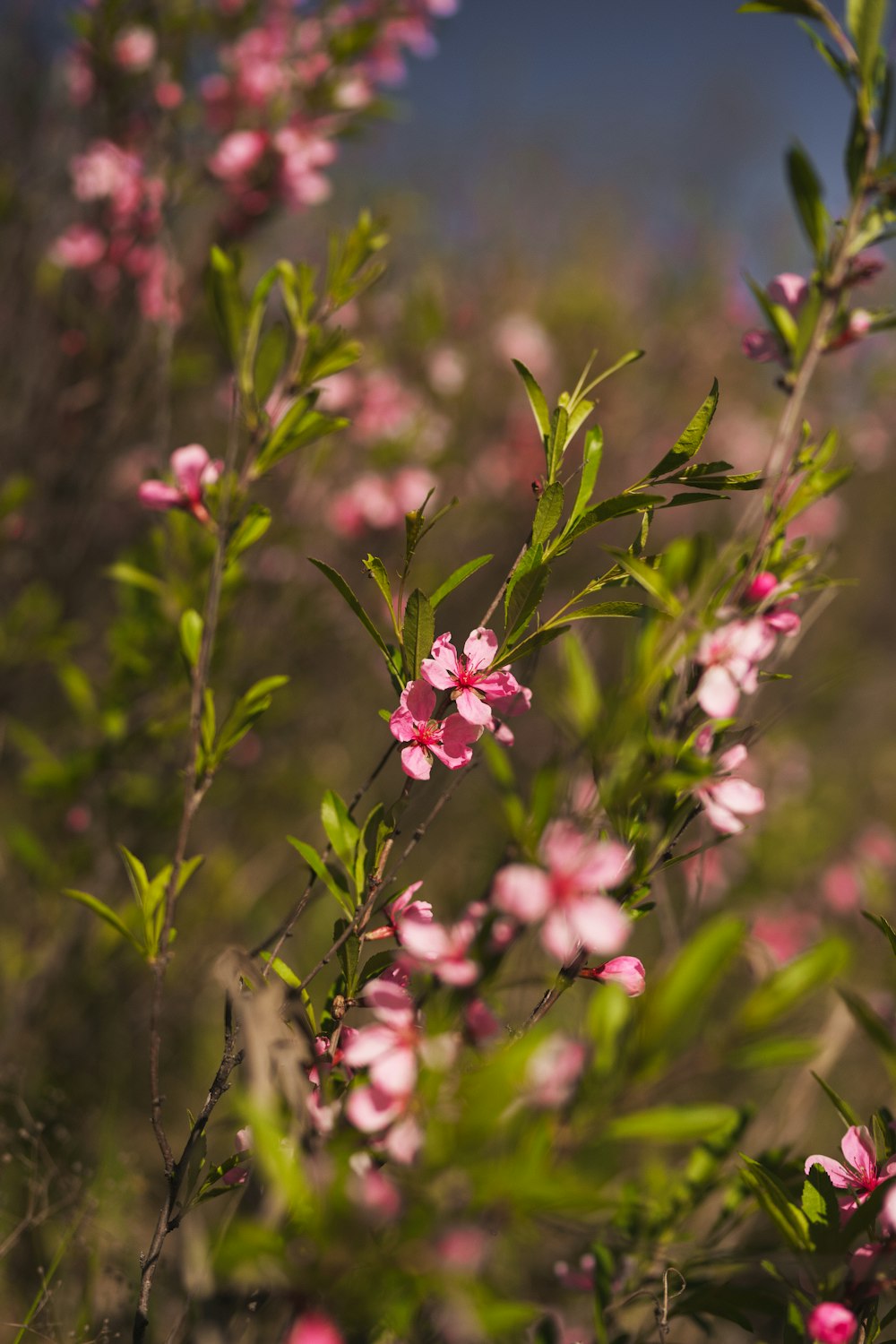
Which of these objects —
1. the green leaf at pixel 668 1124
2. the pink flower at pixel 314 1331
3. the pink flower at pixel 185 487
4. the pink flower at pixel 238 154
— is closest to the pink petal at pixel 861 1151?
the green leaf at pixel 668 1124

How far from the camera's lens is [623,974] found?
580 mm

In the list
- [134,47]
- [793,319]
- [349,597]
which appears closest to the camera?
[349,597]

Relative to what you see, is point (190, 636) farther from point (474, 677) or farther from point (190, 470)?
point (474, 677)

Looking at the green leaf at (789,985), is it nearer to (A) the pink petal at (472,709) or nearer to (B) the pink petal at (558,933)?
(B) the pink petal at (558,933)

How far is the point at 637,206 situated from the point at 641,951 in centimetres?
700

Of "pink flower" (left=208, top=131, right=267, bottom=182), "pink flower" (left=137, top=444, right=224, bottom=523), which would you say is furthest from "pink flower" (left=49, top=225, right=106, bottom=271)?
"pink flower" (left=137, top=444, right=224, bottom=523)

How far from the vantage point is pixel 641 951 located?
110 inches

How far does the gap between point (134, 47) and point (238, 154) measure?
0.31 m

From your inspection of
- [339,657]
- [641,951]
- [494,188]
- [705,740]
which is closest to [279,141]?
[339,657]

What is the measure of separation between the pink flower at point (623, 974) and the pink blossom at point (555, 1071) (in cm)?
18

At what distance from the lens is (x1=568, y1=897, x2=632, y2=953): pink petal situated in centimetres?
41

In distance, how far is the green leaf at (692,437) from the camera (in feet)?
2.01

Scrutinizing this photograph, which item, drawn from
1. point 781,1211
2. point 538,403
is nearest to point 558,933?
point 781,1211

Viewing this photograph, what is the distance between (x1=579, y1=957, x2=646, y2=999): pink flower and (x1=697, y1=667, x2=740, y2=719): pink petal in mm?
203
